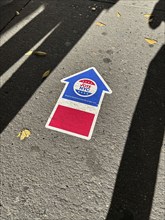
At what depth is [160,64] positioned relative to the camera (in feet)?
12.8

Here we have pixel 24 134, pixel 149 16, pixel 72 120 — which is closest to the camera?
pixel 24 134

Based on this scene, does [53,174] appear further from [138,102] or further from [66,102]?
[138,102]

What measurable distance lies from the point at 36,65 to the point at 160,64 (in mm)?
1896

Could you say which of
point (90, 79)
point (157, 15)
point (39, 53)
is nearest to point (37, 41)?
point (39, 53)

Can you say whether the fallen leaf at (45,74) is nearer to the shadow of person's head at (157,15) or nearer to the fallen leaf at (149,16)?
the shadow of person's head at (157,15)

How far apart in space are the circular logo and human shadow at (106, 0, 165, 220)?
0.65 metres

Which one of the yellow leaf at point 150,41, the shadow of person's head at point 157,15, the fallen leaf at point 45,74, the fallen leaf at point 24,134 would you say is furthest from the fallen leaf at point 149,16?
the fallen leaf at point 24,134

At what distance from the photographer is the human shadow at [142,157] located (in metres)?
2.48

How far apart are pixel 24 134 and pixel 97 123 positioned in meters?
0.89

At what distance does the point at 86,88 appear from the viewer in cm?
353

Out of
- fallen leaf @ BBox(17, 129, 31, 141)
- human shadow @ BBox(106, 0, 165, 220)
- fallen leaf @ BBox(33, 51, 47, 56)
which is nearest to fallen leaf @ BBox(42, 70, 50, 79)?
fallen leaf @ BBox(33, 51, 47, 56)

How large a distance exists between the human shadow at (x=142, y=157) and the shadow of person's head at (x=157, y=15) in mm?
1361

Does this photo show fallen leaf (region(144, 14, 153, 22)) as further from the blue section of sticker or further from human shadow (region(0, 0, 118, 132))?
the blue section of sticker

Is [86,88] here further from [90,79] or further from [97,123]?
[97,123]
